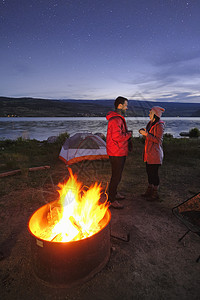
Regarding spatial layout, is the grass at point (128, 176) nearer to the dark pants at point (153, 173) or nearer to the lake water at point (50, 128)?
the dark pants at point (153, 173)

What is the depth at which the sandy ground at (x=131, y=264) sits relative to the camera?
229 cm

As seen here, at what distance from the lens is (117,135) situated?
3.80 metres

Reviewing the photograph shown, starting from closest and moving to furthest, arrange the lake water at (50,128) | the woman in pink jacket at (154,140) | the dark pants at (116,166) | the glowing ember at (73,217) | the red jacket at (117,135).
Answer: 1. the glowing ember at (73,217)
2. the red jacket at (117,135)
3. the dark pants at (116,166)
4. the woman in pink jacket at (154,140)
5. the lake water at (50,128)

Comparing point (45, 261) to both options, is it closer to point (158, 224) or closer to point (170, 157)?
point (158, 224)

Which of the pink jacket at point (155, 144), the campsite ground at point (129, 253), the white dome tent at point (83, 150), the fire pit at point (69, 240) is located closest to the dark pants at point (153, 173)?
the pink jacket at point (155, 144)

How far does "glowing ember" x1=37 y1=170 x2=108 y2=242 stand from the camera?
8.80ft

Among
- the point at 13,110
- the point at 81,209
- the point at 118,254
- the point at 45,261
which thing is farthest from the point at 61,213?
the point at 13,110

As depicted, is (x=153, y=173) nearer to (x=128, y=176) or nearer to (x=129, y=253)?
(x=129, y=253)

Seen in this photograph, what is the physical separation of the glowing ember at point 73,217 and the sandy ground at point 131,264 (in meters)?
0.55

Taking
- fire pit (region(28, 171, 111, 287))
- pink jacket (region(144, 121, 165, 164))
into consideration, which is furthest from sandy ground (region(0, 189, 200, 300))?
pink jacket (region(144, 121, 165, 164))

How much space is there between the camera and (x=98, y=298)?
220 cm

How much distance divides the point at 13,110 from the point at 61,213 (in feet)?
452

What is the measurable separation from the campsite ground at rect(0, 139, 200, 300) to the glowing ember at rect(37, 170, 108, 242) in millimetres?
555

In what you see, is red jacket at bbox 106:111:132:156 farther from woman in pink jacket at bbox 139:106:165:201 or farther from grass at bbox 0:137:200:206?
grass at bbox 0:137:200:206
